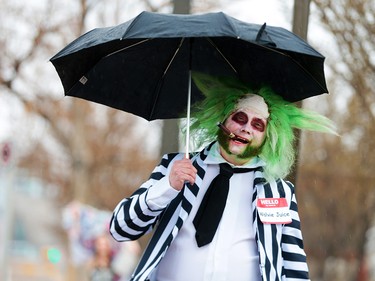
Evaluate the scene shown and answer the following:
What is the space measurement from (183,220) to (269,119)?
64 cm

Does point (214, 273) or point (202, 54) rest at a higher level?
point (202, 54)

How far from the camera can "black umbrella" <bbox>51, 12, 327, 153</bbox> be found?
4094mm

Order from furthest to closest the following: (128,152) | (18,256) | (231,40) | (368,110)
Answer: (18,256), (128,152), (368,110), (231,40)

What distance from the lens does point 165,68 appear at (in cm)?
438

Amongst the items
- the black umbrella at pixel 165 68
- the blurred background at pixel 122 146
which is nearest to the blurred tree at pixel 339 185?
the blurred background at pixel 122 146

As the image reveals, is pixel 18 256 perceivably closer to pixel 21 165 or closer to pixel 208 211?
pixel 21 165

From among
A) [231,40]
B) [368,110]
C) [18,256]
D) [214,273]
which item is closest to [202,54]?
[231,40]

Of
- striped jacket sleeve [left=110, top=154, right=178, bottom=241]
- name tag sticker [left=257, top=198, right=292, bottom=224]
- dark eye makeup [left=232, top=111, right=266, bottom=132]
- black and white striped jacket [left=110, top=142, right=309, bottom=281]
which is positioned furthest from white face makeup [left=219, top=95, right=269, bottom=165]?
striped jacket sleeve [left=110, top=154, right=178, bottom=241]

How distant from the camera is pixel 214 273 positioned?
3877 mm

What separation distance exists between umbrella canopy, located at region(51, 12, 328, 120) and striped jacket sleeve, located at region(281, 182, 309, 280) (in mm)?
656

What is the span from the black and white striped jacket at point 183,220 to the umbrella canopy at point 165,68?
0.50 meters

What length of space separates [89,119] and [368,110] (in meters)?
14.9

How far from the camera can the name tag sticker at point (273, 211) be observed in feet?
12.8

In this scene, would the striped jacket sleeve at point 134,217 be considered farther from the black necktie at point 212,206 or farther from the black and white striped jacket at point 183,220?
the black necktie at point 212,206
